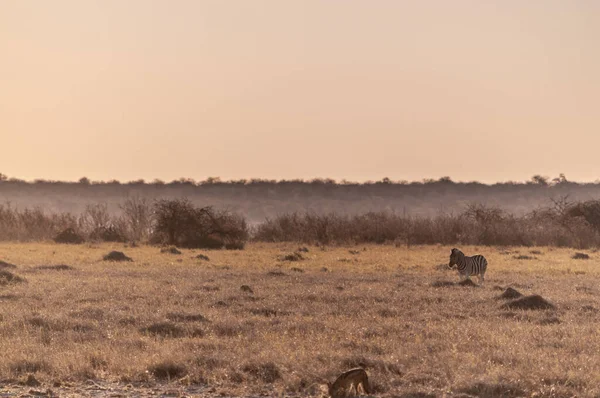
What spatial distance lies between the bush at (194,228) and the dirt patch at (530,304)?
2244 cm

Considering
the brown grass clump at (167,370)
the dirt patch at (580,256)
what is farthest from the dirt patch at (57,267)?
the dirt patch at (580,256)

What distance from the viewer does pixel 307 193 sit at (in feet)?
388

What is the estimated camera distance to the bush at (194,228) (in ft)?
122

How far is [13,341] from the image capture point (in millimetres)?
11617

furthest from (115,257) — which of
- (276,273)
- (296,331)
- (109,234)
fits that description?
(296,331)

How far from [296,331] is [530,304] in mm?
4918

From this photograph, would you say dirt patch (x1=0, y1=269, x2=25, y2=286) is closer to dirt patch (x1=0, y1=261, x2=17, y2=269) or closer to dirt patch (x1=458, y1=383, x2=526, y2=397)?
dirt patch (x1=0, y1=261, x2=17, y2=269)

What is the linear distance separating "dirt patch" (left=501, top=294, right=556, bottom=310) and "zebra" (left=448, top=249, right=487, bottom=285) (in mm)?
5029

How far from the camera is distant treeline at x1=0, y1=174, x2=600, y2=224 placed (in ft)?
357

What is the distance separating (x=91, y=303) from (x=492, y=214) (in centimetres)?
3281

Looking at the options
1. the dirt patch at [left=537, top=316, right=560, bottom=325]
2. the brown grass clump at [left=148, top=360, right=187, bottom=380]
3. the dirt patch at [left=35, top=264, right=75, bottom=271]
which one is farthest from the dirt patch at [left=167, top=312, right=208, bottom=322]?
the dirt patch at [left=35, top=264, right=75, bottom=271]

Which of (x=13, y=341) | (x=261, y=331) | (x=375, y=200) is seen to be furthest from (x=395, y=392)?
(x=375, y=200)

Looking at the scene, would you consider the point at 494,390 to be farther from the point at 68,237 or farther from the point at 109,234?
the point at 109,234

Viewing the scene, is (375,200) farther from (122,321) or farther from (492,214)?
(122,321)
